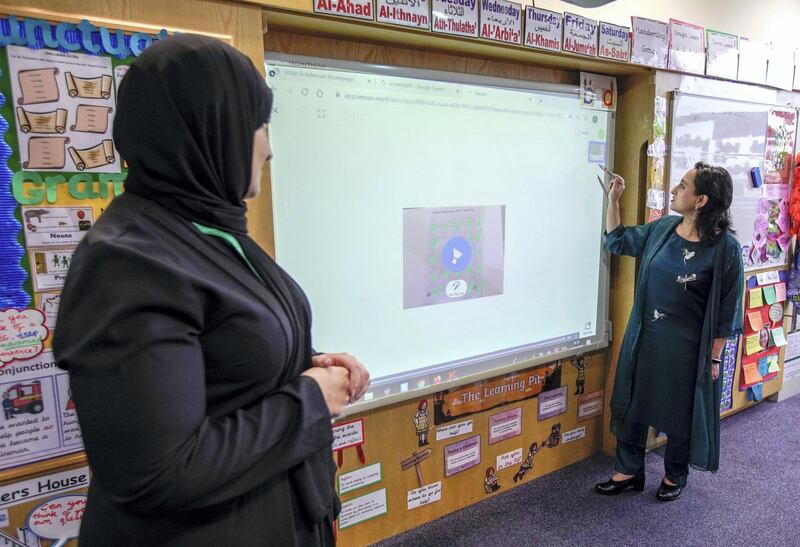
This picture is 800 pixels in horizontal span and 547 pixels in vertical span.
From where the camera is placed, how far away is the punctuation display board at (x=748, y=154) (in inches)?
93.5

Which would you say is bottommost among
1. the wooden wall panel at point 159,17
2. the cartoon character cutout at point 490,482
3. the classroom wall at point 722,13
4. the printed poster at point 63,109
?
the cartoon character cutout at point 490,482

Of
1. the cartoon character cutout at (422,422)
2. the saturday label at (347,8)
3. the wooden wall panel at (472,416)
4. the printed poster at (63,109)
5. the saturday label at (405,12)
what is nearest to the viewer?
the printed poster at (63,109)

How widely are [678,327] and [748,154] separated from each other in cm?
121

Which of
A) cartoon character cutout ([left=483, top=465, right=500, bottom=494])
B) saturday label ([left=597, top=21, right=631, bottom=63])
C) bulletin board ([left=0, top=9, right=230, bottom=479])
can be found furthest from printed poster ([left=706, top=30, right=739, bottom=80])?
bulletin board ([left=0, top=9, right=230, bottom=479])

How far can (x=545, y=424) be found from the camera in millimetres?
2375

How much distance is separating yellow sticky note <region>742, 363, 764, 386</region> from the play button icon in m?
2.07

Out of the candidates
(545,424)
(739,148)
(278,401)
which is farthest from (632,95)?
(278,401)

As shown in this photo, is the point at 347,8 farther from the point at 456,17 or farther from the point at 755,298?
the point at 755,298

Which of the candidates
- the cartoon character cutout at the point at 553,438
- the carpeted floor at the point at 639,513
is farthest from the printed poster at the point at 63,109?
the cartoon character cutout at the point at 553,438

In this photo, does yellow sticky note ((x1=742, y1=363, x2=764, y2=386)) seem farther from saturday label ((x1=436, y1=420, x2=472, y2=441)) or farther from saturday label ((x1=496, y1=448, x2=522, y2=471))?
saturday label ((x1=436, y1=420, x2=472, y2=441))

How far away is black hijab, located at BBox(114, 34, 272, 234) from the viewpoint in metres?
0.69

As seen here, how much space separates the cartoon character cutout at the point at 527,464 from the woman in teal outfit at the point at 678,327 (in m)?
0.31

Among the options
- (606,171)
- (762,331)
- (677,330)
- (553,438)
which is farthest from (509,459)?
(762,331)

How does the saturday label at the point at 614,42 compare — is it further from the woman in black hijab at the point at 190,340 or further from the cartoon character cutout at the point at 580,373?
the woman in black hijab at the point at 190,340
